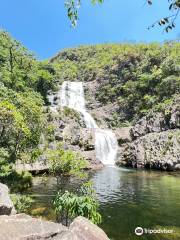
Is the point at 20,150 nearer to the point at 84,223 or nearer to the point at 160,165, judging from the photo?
the point at 84,223

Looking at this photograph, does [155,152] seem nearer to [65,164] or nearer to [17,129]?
[17,129]

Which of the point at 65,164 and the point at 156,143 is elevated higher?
the point at 156,143

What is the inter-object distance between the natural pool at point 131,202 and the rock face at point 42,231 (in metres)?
11.0

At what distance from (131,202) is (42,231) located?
21.4 metres

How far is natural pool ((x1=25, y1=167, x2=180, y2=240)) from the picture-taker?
74.3ft

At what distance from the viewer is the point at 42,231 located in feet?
32.1

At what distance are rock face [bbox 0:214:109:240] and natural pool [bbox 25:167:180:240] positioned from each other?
11.0 meters

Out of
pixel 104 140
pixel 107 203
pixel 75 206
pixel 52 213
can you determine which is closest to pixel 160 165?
pixel 104 140

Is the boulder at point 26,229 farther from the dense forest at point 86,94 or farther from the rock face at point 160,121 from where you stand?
the rock face at point 160,121

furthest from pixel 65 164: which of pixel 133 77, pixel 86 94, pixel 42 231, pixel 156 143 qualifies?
pixel 133 77

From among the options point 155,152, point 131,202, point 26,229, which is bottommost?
point 131,202

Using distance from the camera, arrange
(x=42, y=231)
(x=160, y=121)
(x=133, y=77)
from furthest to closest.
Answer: (x=133, y=77)
(x=160, y=121)
(x=42, y=231)

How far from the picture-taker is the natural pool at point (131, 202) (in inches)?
891

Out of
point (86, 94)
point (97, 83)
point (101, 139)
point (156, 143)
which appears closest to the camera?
point (156, 143)
